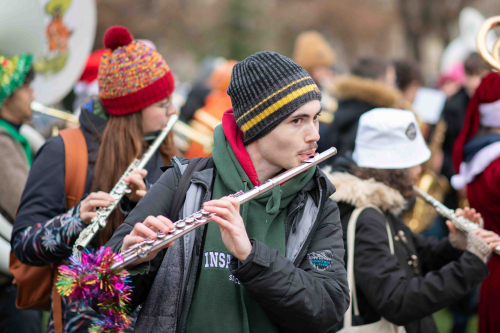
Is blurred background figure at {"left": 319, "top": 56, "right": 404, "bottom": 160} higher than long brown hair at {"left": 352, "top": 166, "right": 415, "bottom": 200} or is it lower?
lower

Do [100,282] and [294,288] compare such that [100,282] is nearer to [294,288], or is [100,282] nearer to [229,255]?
[229,255]

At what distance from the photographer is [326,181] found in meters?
1.87

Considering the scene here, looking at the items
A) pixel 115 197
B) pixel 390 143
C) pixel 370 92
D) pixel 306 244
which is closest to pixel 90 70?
pixel 370 92

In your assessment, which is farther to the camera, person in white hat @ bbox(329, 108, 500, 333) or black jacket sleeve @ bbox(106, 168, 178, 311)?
person in white hat @ bbox(329, 108, 500, 333)

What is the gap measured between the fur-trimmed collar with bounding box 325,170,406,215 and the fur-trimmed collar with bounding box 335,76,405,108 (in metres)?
2.06

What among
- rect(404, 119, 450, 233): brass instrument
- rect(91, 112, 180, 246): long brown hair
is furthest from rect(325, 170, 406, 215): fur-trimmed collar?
rect(404, 119, 450, 233): brass instrument

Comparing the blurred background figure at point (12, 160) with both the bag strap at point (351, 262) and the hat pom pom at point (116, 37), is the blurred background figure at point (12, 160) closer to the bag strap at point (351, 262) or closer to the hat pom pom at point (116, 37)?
the hat pom pom at point (116, 37)

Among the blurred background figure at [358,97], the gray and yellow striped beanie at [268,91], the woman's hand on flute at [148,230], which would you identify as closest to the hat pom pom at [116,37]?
the gray and yellow striped beanie at [268,91]

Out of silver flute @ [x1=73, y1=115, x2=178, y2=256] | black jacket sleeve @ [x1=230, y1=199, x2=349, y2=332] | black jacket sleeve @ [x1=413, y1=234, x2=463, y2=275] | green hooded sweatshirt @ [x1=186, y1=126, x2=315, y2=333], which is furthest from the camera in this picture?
black jacket sleeve @ [x1=413, y1=234, x2=463, y2=275]

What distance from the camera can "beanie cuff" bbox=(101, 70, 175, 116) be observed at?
8.42 feet

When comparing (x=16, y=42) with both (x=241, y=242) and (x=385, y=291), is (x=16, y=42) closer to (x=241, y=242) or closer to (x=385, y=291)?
(x=241, y=242)

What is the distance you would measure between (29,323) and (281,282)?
211 centimetres

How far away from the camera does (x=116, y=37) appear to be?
257 centimetres

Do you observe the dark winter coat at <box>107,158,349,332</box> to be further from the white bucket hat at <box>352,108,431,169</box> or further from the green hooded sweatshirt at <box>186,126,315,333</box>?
the white bucket hat at <box>352,108,431,169</box>
